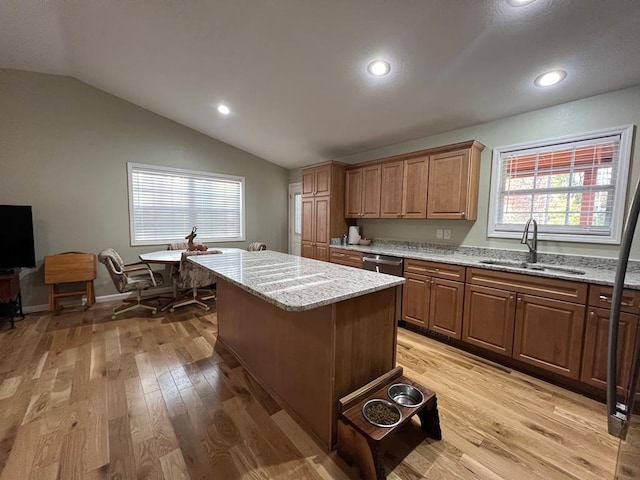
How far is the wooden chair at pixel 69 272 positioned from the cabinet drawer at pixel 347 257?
3383mm

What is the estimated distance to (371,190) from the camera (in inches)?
157

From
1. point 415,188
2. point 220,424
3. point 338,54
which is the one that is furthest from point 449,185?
point 220,424

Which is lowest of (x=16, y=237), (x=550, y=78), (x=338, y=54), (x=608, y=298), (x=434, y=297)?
(x=434, y=297)

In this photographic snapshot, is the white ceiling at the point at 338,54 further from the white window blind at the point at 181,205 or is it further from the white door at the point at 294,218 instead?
the white door at the point at 294,218

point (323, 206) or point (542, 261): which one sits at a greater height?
point (323, 206)

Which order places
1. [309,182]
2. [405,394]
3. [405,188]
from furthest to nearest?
[309,182] < [405,188] < [405,394]

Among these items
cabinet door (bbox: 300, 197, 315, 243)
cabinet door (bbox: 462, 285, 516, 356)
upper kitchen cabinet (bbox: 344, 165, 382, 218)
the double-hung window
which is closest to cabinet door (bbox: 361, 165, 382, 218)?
upper kitchen cabinet (bbox: 344, 165, 382, 218)

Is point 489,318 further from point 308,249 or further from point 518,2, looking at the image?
point 308,249

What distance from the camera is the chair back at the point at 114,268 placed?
129 inches

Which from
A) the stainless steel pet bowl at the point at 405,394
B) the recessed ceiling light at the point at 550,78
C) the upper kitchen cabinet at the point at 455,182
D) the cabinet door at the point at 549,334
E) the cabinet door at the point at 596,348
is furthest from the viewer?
the upper kitchen cabinet at the point at 455,182

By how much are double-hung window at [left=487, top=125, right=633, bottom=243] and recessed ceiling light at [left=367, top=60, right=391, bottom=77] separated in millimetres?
1543

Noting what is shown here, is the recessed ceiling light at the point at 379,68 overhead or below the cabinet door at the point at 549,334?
overhead

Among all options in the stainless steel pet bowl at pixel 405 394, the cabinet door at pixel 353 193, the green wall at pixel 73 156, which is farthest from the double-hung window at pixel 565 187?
the green wall at pixel 73 156

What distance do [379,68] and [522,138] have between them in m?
1.68
